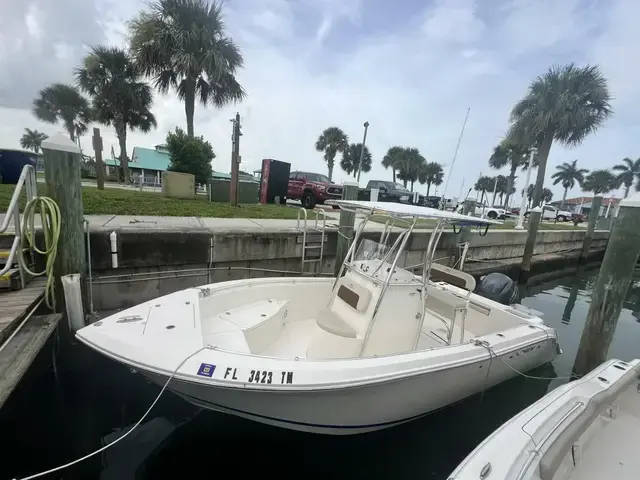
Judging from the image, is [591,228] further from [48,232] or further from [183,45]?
[183,45]

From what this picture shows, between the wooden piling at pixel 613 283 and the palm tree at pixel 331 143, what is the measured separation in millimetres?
38274

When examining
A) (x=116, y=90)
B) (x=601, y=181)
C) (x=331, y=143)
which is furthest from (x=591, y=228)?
(x=601, y=181)

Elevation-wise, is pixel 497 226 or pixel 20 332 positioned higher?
pixel 497 226

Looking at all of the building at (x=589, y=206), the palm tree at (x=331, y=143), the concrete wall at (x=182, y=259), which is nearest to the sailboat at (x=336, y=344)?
the concrete wall at (x=182, y=259)

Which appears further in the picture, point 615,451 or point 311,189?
point 311,189

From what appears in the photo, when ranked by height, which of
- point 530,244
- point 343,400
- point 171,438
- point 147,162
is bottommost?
point 171,438

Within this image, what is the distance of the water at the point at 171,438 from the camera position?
2.51 metres

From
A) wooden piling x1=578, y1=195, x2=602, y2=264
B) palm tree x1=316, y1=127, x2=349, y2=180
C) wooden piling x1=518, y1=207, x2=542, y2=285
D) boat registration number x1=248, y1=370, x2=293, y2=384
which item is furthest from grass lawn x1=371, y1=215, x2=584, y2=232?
palm tree x1=316, y1=127, x2=349, y2=180

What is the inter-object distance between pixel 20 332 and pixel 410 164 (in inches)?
1895

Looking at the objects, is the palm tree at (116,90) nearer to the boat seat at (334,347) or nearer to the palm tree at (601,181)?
the boat seat at (334,347)

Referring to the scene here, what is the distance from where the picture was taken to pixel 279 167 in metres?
→ 11.7

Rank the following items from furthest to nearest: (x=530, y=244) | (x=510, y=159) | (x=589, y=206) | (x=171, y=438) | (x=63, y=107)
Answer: (x=589, y=206)
(x=510, y=159)
(x=63, y=107)
(x=530, y=244)
(x=171, y=438)

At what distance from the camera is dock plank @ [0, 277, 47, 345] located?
8.73 ft

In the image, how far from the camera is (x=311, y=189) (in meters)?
12.3
